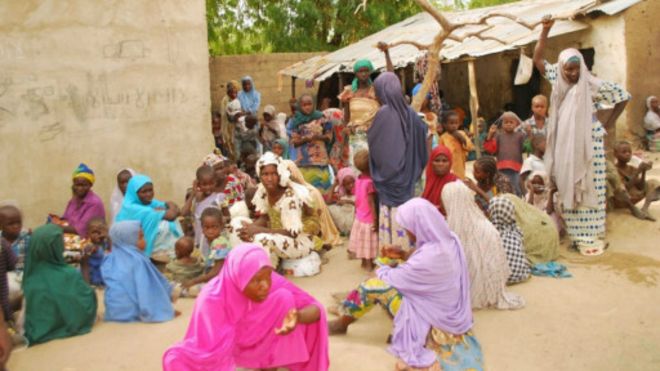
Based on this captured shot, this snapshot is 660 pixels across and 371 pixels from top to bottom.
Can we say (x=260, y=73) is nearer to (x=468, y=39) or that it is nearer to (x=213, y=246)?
(x=468, y=39)

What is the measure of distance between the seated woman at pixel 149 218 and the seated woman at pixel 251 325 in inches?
123

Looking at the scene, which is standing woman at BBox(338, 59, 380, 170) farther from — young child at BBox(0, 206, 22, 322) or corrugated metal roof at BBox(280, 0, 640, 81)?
young child at BBox(0, 206, 22, 322)

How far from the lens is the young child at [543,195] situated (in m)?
6.47

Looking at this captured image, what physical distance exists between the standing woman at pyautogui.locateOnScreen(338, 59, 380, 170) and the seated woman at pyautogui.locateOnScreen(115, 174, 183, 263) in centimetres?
202

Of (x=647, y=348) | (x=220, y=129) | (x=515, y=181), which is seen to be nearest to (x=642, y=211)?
(x=515, y=181)

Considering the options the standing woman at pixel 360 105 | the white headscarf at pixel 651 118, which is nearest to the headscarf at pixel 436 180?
the standing woman at pixel 360 105

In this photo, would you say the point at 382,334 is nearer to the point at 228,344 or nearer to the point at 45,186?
the point at 228,344

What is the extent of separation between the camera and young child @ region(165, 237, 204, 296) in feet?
19.4

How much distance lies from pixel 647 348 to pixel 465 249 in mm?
1344

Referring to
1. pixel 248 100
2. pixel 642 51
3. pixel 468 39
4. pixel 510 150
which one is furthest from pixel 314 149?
pixel 642 51

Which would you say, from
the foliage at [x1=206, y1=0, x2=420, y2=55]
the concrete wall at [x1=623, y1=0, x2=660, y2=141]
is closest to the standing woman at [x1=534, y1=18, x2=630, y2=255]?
the concrete wall at [x1=623, y1=0, x2=660, y2=141]

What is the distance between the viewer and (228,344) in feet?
11.1

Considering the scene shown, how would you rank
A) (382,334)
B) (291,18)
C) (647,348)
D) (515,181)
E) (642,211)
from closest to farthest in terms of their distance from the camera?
(647,348) < (382,334) < (642,211) < (515,181) < (291,18)

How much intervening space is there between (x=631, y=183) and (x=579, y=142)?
47.1 inches
